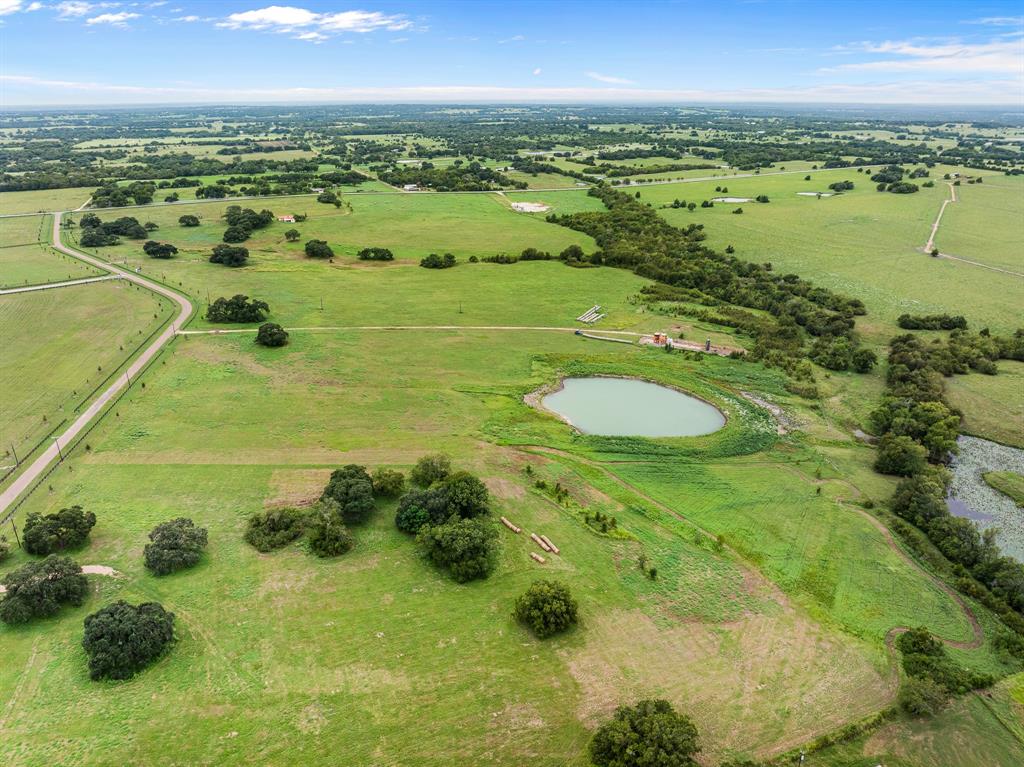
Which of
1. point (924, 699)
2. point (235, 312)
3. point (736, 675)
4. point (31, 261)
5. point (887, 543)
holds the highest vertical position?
point (31, 261)

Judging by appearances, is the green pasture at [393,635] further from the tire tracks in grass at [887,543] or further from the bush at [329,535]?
the bush at [329,535]

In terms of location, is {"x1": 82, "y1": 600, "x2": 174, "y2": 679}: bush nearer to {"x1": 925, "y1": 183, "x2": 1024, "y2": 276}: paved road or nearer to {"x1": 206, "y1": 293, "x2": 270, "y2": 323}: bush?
{"x1": 206, "y1": 293, "x2": 270, "y2": 323}: bush

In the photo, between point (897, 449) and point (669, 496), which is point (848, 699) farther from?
point (897, 449)

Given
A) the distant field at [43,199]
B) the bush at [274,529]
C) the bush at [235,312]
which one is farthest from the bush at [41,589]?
the distant field at [43,199]

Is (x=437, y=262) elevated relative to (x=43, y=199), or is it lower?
lower

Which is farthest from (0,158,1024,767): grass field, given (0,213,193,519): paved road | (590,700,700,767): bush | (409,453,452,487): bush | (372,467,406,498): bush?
(409,453,452,487): bush

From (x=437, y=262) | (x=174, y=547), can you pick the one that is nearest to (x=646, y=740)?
(x=174, y=547)

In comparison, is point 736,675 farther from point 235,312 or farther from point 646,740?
point 235,312
